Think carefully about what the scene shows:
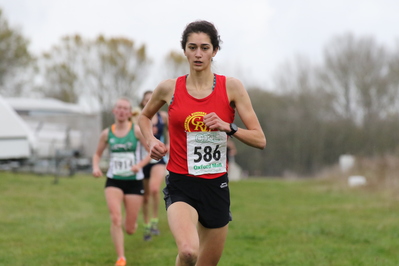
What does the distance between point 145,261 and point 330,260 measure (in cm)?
239

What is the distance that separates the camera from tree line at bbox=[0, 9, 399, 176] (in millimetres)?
55469

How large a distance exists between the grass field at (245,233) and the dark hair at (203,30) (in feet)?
12.8

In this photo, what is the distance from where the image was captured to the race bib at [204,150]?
5.18 meters

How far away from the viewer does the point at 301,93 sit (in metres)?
63.2

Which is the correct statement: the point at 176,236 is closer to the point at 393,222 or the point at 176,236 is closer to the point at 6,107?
the point at 393,222

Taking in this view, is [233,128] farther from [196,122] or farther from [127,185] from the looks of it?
[127,185]

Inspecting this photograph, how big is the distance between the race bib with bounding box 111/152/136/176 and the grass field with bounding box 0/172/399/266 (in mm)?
1153

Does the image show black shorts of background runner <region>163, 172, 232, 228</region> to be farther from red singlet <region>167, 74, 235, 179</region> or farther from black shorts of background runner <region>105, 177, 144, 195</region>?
black shorts of background runner <region>105, 177, 144, 195</region>

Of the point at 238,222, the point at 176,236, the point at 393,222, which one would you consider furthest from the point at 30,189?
the point at 176,236

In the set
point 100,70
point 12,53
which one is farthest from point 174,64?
point 12,53

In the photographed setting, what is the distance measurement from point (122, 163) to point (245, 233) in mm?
3579

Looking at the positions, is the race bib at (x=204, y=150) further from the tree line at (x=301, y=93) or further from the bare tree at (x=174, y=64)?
the bare tree at (x=174, y=64)

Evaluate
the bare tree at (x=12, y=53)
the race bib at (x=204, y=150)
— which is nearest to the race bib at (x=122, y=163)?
the race bib at (x=204, y=150)

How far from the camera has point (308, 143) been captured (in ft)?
207
